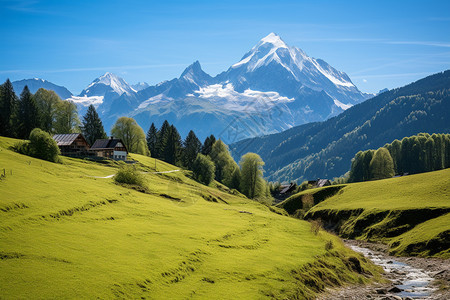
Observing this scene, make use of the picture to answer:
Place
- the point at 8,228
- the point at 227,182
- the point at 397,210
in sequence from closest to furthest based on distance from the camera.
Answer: the point at 8,228, the point at 397,210, the point at 227,182

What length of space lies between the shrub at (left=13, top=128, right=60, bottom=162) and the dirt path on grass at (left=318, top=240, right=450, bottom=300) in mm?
65126

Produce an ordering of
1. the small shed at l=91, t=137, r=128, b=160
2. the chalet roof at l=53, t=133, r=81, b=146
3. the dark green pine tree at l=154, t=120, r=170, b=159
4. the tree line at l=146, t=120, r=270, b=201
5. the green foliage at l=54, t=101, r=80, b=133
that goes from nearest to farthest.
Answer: the chalet roof at l=53, t=133, r=81, b=146
the small shed at l=91, t=137, r=128, b=160
the tree line at l=146, t=120, r=270, b=201
the green foliage at l=54, t=101, r=80, b=133
the dark green pine tree at l=154, t=120, r=170, b=159

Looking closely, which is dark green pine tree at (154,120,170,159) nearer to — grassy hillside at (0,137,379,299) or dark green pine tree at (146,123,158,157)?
dark green pine tree at (146,123,158,157)

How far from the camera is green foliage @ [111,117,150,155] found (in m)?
140

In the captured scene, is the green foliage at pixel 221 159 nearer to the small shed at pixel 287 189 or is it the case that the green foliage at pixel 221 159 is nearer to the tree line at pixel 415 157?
the small shed at pixel 287 189

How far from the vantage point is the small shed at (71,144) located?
101 metres

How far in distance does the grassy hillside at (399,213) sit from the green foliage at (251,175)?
2888 cm

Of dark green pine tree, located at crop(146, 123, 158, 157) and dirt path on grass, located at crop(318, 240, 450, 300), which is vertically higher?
dark green pine tree, located at crop(146, 123, 158, 157)

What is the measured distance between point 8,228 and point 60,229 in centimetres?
387

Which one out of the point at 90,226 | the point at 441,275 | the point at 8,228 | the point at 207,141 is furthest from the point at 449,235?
the point at 207,141

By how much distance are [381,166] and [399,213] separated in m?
78.5

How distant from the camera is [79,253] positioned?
77.9 feet

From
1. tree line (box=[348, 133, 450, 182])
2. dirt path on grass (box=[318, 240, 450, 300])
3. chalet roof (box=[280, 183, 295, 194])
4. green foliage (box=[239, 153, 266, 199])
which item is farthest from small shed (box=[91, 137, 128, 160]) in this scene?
tree line (box=[348, 133, 450, 182])

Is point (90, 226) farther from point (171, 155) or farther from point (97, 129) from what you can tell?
point (171, 155)
